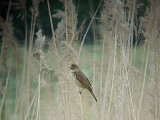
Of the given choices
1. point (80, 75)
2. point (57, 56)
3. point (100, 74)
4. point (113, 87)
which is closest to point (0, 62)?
point (57, 56)

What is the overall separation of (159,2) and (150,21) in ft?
0.79

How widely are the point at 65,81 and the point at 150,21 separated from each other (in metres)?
1.12

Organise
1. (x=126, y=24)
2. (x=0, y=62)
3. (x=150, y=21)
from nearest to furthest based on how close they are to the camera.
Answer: (x=126, y=24)
(x=150, y=21)
(x=0, y=62)

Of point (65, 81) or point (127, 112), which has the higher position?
point (65, 81)

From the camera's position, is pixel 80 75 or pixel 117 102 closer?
pixel 117 102

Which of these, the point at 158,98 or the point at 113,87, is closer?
the point at 113,87

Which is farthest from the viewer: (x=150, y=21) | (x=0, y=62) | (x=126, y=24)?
(x=0, y=62)

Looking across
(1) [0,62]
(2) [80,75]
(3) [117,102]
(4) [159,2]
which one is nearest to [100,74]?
(2) [80,75]

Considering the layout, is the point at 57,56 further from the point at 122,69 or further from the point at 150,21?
the point at 150,21

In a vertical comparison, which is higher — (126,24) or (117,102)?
(126,24)

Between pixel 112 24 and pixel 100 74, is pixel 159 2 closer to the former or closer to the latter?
pixel 112 24

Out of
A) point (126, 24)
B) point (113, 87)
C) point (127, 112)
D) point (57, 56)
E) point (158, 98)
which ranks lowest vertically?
point (127, 112)

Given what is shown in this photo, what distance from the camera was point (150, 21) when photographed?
2.12m

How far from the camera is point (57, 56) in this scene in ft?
6.64
